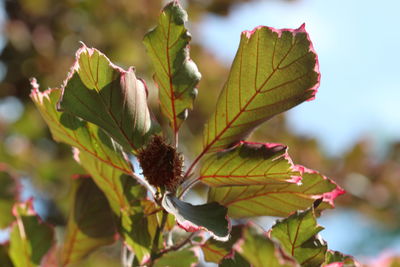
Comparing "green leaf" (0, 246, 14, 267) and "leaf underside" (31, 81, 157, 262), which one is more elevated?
"leaf underside" (31, 81, 157, 262)

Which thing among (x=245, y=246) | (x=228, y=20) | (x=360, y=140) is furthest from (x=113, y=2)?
(x=245, y=246)

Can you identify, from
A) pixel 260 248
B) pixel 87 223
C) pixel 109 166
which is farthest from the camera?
pixel 87 223

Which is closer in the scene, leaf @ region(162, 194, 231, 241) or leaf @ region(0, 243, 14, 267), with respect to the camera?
leaf @ region(162, 194, 231, 241)

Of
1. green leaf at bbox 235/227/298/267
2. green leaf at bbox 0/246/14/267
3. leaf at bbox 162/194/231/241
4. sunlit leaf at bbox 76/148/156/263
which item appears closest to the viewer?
green leaf at bbox 235/227/298/267

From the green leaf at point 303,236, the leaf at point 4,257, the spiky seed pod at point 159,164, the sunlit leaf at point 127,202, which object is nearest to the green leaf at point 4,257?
the leaf at point 4,257

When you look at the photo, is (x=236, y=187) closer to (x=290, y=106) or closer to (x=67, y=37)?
(x=290, y=106)

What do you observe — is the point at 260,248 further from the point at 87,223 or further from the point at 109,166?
the point at 87,223

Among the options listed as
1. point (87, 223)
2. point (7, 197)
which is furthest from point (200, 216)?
point (7, 197)

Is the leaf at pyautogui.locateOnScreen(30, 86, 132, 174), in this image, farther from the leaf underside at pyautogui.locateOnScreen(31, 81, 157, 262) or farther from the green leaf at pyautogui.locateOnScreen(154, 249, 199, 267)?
the green leaf at pyautogui.locateOnScreen(154, 249, 199, 267)

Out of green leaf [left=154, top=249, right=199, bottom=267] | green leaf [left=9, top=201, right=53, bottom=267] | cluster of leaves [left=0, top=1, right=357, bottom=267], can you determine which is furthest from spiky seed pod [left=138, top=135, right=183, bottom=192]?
green leaf [left=9, top=201, right=53, bottom=267]
